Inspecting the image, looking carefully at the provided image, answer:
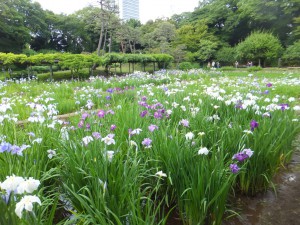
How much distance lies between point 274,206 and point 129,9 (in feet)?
227

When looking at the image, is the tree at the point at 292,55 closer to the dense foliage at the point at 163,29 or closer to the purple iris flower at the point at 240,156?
the dense foliage at the point at 163,29

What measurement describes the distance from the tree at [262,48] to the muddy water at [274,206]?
28543mm

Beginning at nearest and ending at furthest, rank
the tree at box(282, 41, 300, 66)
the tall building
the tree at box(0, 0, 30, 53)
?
the tree at box(0, 0, 30, 53), the tree at box(282, 41, 300, 66), the tall building

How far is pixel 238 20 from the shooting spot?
3450 cm

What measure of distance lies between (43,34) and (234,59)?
87.8ft

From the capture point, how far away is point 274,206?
1.95 metres

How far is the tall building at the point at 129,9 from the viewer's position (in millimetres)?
62250

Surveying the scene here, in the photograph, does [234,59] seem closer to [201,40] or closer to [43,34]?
[201,40]

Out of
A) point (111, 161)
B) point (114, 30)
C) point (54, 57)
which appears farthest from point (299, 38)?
point (111, 161)

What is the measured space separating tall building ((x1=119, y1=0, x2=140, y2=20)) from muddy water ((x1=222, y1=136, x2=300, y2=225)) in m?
64.4

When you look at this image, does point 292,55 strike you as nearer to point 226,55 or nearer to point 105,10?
point 226,55

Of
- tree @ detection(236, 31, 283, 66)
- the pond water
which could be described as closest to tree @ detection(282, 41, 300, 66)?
tree @ detection(236, 31, 283, 66)

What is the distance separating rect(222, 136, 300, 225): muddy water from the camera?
1.77m

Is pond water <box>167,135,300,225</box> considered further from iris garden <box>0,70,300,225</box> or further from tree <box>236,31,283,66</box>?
tree <box>236,31,283,66</box>
